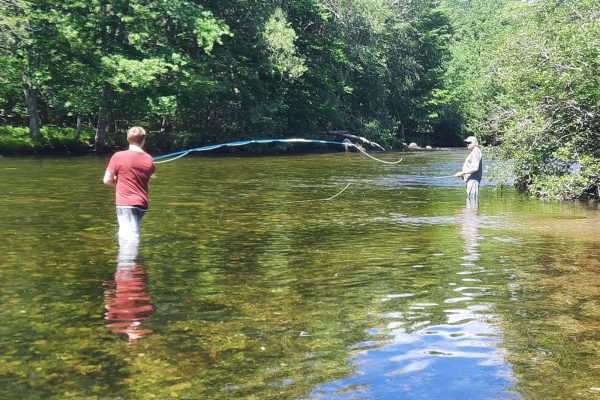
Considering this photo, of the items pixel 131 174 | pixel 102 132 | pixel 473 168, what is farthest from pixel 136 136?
pixel 102 132

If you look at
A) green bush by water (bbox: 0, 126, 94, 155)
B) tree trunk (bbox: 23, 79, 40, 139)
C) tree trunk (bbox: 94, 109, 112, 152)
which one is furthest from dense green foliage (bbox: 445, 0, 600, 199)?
tree trunk (bbox: 23, 79, 40, 139)

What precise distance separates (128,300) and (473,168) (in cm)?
1194

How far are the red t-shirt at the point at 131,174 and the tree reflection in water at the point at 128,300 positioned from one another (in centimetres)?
81

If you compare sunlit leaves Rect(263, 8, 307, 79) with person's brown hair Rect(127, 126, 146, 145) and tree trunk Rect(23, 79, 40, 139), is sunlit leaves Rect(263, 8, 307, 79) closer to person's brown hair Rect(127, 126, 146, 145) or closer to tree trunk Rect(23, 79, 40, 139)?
tree trunk Rect(23, 79, 40, 139)

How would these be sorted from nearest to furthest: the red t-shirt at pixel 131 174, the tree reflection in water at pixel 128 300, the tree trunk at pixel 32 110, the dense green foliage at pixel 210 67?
1. the tree reflection in water at pixel 128 300
2. the red t-shirt at pixel 131 174
3. the dense green foliage at pixel 210 67
4. the tree trunk at pixel 32 110

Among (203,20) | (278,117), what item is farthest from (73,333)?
(278,117)

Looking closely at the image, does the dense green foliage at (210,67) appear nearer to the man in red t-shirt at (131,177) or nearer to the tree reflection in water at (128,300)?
the man in red t-shirt at (131,177)


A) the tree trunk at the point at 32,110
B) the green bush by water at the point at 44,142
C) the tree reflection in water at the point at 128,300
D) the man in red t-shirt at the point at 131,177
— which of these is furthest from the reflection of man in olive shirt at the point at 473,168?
the tree trunk at the point at 32,110

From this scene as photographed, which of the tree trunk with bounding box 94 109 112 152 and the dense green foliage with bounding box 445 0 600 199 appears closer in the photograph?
the dense green foliage with bounding box 445 0 600 199

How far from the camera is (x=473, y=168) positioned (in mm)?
17562

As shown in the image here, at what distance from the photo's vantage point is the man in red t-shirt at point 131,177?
9742mm

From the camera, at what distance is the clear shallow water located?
5.17 meters

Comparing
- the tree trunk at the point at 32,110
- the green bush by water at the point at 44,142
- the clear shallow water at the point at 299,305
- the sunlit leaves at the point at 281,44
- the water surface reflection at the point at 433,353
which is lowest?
the water surface reflection at the point at 433,353

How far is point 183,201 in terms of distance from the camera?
58.2 ft
